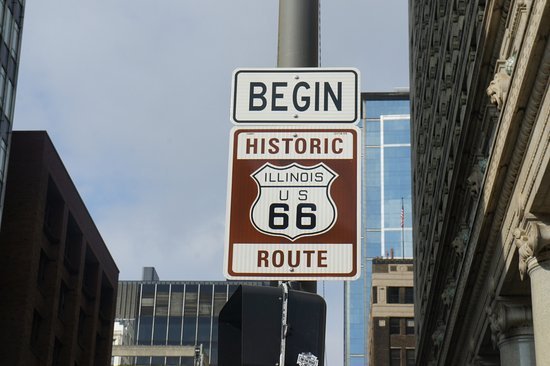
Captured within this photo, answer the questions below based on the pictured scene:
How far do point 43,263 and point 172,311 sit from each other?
254ft

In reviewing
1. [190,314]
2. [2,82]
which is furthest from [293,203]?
[190,314]

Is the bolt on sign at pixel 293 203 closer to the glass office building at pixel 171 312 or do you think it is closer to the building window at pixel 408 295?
the building window at pixel 408 295

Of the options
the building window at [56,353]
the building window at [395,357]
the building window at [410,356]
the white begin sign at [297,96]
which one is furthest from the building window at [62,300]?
the white begin sign at [297,96]

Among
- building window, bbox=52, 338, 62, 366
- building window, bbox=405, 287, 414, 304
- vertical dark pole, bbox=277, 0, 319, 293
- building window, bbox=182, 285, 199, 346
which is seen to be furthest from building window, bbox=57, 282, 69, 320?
building window, bbox=182, 285, 199, 346

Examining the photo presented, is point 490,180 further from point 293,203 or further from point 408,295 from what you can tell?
point 408,295

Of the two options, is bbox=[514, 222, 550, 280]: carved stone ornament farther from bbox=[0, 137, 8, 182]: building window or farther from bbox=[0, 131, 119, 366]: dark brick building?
bbox=[0, 131, 119, 366]: dark brick building

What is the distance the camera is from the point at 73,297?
2938 inches

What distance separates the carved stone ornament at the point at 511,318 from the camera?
25719 mm

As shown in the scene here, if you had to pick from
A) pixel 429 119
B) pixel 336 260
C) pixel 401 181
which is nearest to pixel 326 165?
pixel 336 260

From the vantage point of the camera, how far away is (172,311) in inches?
5768

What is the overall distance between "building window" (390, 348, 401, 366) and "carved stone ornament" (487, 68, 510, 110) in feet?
247

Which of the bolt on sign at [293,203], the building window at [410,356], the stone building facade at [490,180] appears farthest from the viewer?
the building window at [410,356]

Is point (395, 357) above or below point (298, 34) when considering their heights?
above

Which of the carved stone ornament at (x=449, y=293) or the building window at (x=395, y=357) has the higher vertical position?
the building window at (x=395, y=357)
